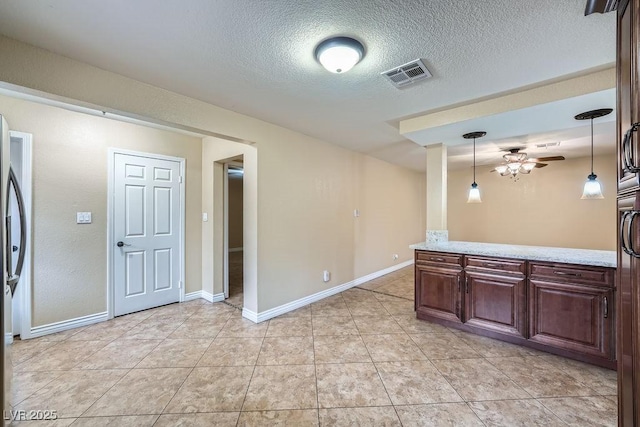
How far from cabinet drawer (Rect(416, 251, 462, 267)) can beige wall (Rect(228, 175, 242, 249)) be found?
6716mm

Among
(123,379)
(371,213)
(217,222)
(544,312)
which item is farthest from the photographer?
(371,213)

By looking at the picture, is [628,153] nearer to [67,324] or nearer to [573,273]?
[573,273]

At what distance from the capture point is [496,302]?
2588 mm

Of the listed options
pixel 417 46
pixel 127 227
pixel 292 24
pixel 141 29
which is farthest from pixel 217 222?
pixel 417 46

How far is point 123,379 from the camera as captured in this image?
1.97 m

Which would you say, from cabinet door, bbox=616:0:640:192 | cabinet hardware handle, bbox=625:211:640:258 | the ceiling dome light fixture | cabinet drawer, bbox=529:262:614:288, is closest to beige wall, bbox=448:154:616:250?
cabinet drawer, bbox=529:262:614:288

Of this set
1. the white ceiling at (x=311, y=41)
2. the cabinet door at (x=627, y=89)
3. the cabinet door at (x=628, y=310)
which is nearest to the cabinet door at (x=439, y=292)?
the cabinet door at (x=628, y=310)

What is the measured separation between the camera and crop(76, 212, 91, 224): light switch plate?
2867 mm

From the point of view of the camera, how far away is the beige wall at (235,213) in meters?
8.45

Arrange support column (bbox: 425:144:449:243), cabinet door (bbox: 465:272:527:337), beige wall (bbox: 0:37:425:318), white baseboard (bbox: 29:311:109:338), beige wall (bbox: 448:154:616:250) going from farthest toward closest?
beige wall (bbox: 448:154:616:250) < support column (bbox: 425:144:449:243) < white baseboard (bbox: 29:311:109:338) < cabinet door (bbox: 465:272:527:337) < beige wall (bbox: 0:37:425:318)

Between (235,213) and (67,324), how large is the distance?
5.90 meters

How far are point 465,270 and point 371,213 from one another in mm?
2311

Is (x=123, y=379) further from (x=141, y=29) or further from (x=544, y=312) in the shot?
(x=544, y=312)

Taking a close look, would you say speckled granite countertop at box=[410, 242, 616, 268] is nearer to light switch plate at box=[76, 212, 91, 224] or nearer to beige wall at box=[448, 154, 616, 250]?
beige wall at box=[448, 154, 616, 250]
